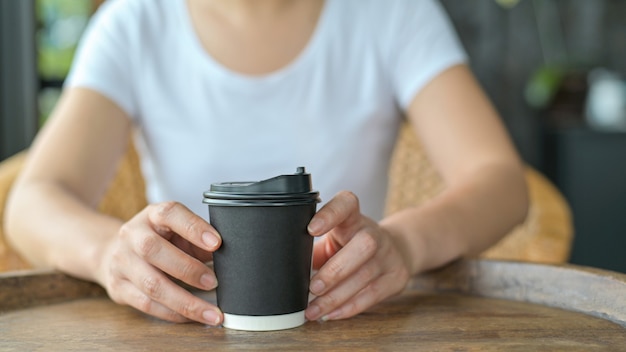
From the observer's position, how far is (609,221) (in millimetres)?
3824

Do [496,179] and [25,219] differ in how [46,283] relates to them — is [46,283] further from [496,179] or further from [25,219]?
[496,179]

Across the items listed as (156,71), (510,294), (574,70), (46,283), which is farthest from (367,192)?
(574,70)

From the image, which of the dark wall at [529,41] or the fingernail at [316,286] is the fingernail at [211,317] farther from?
the dark wall at [529,41]

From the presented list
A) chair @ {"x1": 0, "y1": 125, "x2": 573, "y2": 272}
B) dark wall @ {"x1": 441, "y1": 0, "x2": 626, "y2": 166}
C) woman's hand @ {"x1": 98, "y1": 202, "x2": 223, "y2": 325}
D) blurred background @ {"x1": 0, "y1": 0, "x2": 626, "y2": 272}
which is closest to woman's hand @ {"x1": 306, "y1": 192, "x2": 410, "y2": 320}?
woman's hand @ {"x1": 98, "y1": 202, "x2": 223, "y2": 325}

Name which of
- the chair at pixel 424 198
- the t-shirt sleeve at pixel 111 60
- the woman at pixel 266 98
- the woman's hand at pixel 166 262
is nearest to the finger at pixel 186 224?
the woman's hand at pixel 166 262

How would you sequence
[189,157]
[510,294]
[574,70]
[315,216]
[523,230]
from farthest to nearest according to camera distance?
[574,70]
[523,230]
[189,157]
[510,294]
[315,216]

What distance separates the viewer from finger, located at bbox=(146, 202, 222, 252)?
0.74 meters

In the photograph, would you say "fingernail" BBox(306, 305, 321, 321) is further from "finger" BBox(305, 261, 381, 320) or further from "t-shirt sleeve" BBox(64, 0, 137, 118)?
"t-shirt sleeve" BBox(64, 0, 137, 118)

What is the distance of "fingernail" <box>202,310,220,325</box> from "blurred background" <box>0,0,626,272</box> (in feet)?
6.82

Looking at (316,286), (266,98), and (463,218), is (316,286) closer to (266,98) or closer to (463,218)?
(463,218)

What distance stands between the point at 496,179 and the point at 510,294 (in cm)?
22

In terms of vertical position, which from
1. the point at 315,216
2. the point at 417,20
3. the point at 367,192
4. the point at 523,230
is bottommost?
the point at 523,230

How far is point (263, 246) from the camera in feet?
2.38

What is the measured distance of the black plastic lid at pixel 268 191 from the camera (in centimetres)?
71
